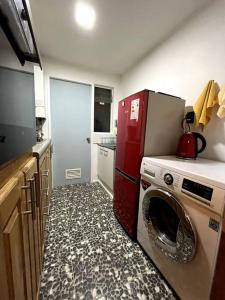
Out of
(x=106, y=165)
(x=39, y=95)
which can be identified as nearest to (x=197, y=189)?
(x=106, y=165)

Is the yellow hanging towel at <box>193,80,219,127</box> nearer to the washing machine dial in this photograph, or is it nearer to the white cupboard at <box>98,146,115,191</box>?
the washing machine dial

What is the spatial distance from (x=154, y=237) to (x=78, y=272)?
0.67 meters

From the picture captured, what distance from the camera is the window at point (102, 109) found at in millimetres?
2973

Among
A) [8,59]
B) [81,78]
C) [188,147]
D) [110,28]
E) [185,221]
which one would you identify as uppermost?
[110,28]

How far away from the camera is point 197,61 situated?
4.84ft

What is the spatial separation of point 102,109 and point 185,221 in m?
2.64

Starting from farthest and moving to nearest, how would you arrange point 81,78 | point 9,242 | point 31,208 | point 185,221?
point 81,78, point 185,221, point 31,208, point 9,242

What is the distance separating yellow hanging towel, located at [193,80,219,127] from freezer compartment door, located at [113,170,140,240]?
0.88 m

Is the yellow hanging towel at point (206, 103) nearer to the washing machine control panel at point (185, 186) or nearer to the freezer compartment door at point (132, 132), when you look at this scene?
the freezer compartment door at point (132, 132)

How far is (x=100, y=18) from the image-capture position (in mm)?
1533

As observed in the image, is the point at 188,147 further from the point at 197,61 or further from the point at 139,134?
the point at 197,61

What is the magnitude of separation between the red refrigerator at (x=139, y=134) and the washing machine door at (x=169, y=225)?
20cm

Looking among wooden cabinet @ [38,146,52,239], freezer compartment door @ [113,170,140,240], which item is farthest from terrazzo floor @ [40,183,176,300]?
wooden cabinet @ [38,146,52,239]

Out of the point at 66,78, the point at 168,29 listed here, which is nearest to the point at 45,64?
the point at 66,78
